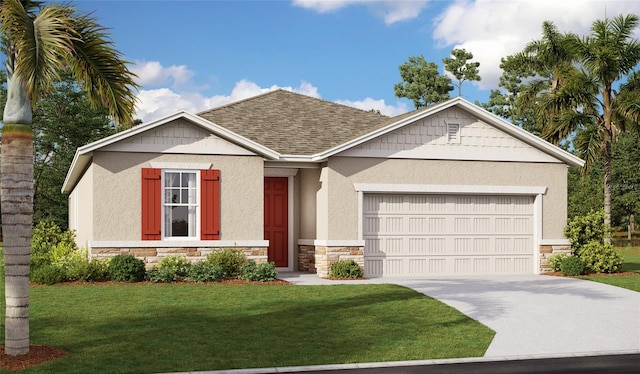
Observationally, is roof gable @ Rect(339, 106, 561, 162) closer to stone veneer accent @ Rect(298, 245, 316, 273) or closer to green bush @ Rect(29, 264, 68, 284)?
stone veneer accent @ Rect(298, 245, 316, 273)

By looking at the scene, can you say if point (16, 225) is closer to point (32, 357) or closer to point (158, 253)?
point (32, 357)

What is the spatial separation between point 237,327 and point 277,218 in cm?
918

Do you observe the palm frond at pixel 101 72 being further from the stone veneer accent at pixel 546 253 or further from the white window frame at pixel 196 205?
the stone veneer accent at pixel 546 253

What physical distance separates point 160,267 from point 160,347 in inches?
293

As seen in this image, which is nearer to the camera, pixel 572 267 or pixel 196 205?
pixel 196 205

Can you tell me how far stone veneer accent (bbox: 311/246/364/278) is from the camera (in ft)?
62.3

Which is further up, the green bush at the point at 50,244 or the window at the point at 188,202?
the window at the point at 188,202

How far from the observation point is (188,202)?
60.7 feet

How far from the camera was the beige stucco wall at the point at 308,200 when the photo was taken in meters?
20.1

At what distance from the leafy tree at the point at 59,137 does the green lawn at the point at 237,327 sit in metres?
28.9

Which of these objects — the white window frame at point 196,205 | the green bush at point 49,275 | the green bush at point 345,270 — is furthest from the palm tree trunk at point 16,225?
the green bush at point 345,270

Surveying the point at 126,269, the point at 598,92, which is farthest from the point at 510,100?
the point at 126,269

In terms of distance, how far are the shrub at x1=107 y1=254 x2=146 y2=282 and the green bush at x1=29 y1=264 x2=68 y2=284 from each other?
109 centimetres

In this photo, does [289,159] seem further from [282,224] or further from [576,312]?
[576,312]
